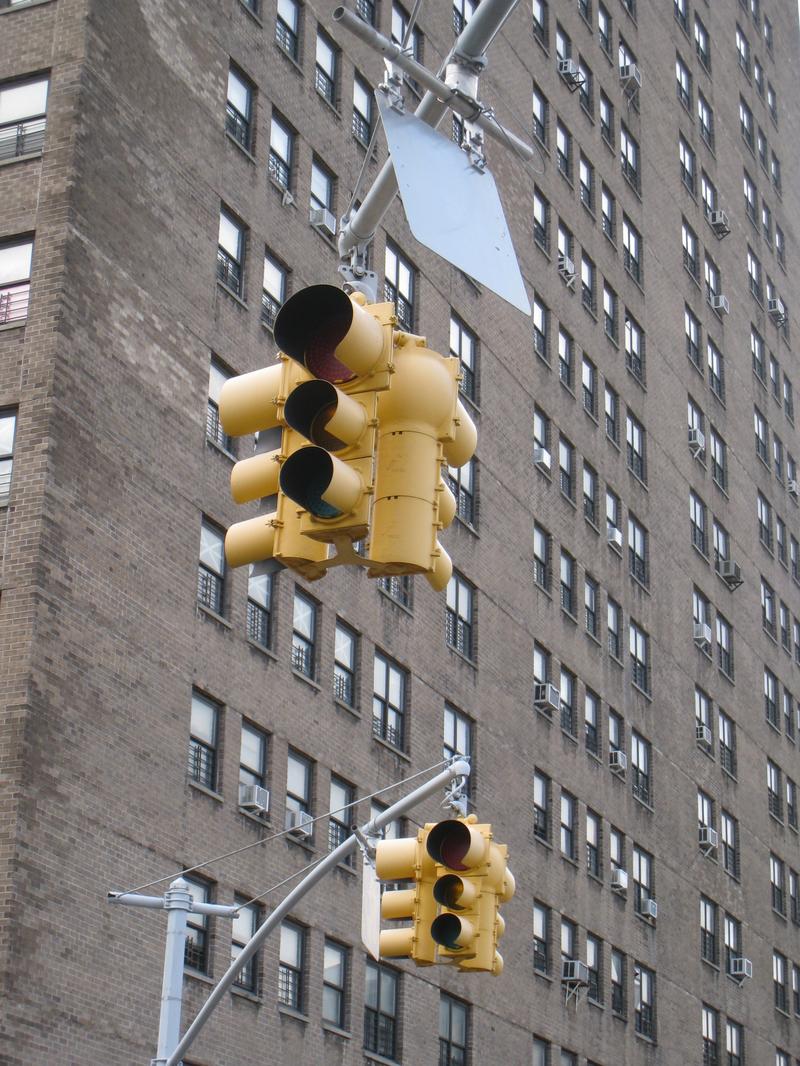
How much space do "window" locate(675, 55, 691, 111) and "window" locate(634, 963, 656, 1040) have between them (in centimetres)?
3339

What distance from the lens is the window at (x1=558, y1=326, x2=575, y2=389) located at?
53.1m

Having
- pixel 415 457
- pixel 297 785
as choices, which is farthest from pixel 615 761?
pixel 415 457

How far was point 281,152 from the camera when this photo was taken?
39.8 m

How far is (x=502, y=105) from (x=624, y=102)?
39.1ft

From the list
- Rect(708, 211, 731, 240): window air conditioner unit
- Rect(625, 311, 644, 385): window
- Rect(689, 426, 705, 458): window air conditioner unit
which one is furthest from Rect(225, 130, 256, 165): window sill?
Rect(708, 211, 731, 240): window air conditioner unit

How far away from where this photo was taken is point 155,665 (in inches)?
1259

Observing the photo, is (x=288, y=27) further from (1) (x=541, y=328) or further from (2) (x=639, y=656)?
(2) (x=639, y=656)

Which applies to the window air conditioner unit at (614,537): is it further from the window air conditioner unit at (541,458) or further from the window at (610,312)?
the window at (610,312)

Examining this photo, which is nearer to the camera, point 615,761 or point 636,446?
point 615,761

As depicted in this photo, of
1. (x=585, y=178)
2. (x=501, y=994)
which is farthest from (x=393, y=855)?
(x=585, y=178)

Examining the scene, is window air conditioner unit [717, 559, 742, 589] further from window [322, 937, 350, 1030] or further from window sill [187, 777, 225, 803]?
window sill [187, 777, 225, 803]

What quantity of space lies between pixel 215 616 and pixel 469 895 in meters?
19.4

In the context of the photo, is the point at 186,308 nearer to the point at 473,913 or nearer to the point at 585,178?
the point at 473,913

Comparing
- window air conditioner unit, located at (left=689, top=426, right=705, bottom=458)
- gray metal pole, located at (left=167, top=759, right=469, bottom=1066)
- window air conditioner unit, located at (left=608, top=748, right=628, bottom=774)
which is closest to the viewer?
gray metal pole, located at (left=167, top=759, right=469, bottom=1066)
